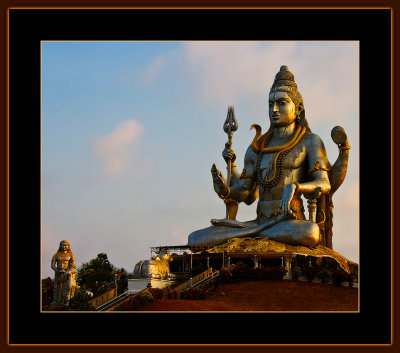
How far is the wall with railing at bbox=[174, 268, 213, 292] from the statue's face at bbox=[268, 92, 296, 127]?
4.16m

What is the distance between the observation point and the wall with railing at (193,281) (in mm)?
16709

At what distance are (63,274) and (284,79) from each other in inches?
287

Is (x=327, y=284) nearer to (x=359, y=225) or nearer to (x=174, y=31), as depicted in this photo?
(x=359, y=225)

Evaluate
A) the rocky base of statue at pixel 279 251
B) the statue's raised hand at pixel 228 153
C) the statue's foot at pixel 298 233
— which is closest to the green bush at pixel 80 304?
the rocky base of statue at pixel 279 251

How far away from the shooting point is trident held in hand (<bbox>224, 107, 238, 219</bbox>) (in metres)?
19.2

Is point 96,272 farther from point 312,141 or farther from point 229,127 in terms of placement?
point 312,141

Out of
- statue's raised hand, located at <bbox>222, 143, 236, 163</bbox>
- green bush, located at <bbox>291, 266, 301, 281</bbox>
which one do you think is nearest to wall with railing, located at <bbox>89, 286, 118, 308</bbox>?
green bush, located at <bbox>291, 266, 301, 281</bbox>

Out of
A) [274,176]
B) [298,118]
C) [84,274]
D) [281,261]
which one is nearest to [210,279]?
[281,261]

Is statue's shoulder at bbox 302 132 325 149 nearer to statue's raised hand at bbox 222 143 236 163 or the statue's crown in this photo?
the statue's crown

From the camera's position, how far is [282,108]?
18625 mm

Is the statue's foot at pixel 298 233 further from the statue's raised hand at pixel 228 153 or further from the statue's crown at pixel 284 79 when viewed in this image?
the statue's crown at pixel 284 79

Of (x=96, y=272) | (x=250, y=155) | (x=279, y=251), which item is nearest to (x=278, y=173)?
(x=250, y=155)

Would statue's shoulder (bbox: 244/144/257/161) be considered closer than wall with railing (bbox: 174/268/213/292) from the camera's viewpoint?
No

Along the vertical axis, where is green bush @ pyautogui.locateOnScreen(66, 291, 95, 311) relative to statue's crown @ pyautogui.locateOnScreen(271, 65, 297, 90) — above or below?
below
